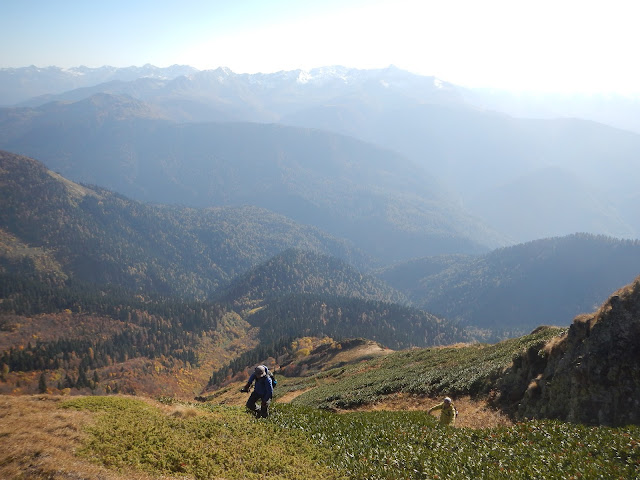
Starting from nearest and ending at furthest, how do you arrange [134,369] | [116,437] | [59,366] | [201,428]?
[116,437], [201,428], [59,366], [134,369]

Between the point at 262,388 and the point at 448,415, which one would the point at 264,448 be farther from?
the point at 448,415

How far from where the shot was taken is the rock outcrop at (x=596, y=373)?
21000 mm

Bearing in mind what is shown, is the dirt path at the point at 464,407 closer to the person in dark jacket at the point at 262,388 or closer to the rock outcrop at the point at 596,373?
the rock outcrop at the point at 596,373

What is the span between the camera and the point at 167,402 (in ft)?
83.0

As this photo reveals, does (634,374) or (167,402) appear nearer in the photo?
(634,374)

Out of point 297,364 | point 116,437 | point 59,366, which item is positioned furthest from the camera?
point 59,366

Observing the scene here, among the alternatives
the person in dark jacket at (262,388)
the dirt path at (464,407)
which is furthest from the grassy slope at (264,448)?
the dirt path at (464,407)

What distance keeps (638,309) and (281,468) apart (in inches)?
866

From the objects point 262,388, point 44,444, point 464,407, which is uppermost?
point 44,444

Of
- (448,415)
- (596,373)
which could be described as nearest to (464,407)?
(448,415)

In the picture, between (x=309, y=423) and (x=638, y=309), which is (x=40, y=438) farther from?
(x=638, y=309)

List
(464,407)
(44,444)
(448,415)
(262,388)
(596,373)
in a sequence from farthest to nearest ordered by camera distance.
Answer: (464,407) < (448,415) < (262,388) < (596,373) < (44,444)

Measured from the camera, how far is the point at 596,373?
74.3 feet

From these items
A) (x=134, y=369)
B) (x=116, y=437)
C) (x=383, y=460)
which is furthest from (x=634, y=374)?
(x=134, y=369)
